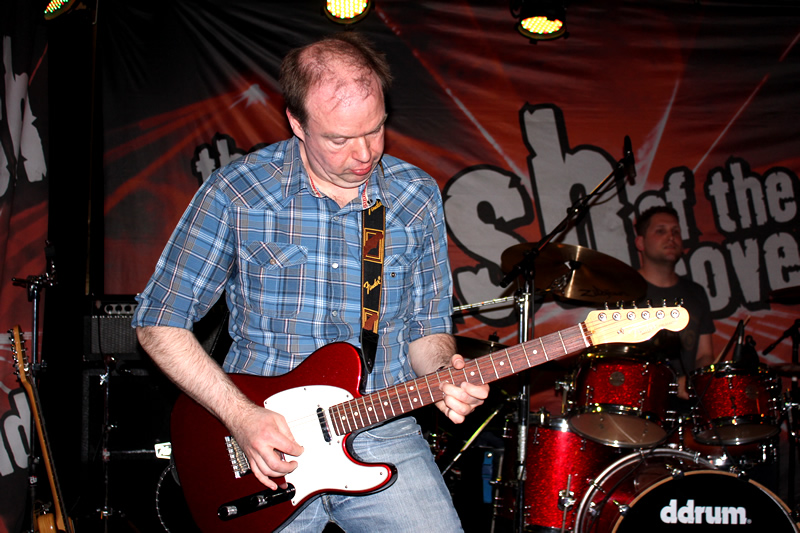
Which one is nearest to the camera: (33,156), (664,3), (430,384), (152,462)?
(430,384)

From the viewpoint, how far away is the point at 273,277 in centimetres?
239

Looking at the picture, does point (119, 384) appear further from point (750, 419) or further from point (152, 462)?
point (750, 419)

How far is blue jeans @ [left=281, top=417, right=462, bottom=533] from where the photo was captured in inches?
84.1

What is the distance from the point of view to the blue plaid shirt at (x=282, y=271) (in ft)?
7.73

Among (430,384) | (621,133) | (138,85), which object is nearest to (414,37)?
(621,133)

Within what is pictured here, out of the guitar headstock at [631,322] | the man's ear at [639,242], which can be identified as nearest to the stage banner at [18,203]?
the guitar headstock at [631,322]

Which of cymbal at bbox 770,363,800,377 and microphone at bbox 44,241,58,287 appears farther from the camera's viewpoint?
cymbal at bbox 770,363,800,377

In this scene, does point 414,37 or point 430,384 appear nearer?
point 430,384

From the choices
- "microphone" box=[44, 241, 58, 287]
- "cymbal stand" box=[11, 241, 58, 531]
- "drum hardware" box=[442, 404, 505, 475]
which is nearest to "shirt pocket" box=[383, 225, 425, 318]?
"drum hardware" box=[442, 404, 505, 475]

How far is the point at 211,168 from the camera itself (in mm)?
5395

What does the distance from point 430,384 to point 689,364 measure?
4044mm

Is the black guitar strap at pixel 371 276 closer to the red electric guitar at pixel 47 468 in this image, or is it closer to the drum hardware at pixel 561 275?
the drum hardware at pixel 561 275

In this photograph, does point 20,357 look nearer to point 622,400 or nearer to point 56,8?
point 56,8

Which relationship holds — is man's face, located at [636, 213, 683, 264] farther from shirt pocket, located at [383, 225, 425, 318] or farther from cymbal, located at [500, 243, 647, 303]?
shirt pocket, located at [383, 225, 425, 318]
